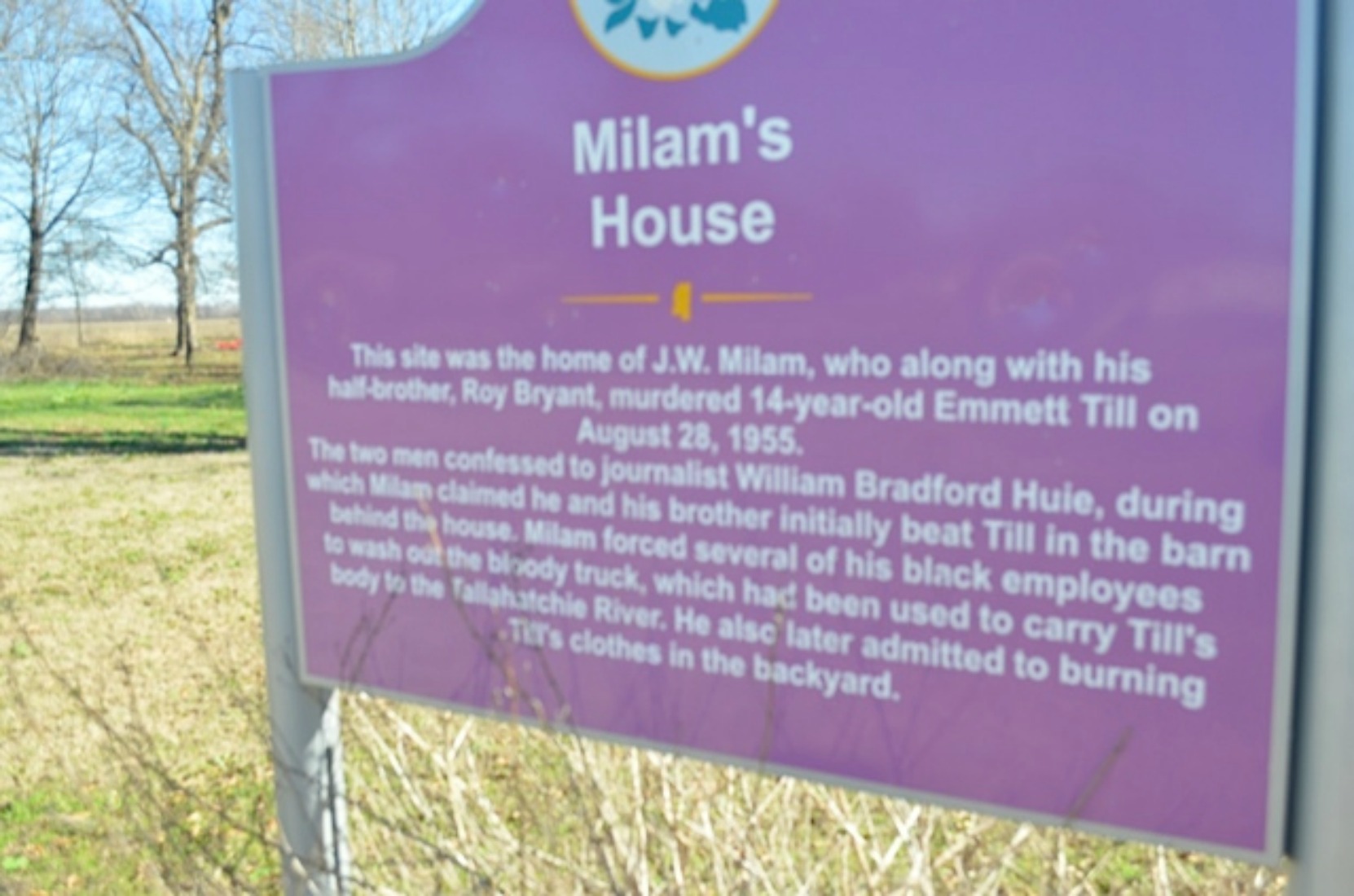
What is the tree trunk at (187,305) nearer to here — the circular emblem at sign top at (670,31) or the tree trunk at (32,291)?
the tree trunk at (32,291)

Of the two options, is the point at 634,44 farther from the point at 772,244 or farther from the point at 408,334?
the point at 408,334

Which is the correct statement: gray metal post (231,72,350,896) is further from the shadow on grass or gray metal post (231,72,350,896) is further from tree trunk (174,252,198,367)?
tree trunk (174,252,198,367)

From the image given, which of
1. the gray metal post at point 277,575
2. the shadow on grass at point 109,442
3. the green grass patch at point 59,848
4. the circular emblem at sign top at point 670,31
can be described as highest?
the circular emblem at sign top at point 670,31

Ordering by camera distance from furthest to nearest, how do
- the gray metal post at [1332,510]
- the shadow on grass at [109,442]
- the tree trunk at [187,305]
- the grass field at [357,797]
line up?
the tree trunk at [187,305] → the shadow on grass at [109,442] → the grass field at [357,797] → the gray metal post at [1332,510]

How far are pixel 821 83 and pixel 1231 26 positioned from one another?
57 cm

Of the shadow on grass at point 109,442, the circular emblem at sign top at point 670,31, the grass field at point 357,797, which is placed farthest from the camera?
the shadow on grass at point 109,442

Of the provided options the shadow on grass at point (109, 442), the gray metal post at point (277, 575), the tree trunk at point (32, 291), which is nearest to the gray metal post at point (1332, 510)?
the gray metal post at point (277, 575)

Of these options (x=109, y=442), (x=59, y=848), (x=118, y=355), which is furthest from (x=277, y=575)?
(x=118, y=355)

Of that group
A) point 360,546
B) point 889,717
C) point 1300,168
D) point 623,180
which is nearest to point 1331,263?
point 1300,168

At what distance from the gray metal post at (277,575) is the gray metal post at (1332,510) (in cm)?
172

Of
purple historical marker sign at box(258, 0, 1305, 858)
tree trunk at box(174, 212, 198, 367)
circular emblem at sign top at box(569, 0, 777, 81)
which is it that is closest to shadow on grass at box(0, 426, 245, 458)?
tree trunk at box(174, 212, 198, 367)

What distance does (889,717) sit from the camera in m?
1.94

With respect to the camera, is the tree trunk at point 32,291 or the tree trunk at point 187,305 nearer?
the tree trunk at point 32,291

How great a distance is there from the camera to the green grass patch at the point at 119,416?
17.4 meters
